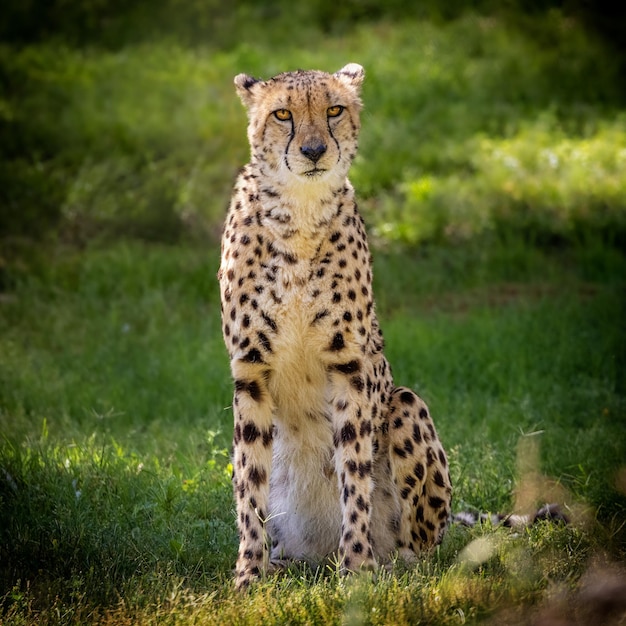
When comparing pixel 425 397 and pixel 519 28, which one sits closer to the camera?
pixel 425 397

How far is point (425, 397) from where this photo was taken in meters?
5.89

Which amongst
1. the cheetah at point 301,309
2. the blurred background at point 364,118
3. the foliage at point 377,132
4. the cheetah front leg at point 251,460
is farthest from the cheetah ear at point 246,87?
the foliage at point 377,132

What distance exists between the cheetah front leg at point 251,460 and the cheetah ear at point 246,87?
0.88 meters

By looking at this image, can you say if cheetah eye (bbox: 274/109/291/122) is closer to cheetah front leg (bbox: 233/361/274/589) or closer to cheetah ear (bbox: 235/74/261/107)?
cheetah ear (bbox: 235/74/261/107)

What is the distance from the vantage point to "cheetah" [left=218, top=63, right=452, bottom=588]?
11.7ft

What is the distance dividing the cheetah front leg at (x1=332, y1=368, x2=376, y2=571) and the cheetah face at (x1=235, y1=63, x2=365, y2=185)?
651mm

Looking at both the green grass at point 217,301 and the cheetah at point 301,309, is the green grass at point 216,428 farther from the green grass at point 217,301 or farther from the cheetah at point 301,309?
the cheetah at point 301,309

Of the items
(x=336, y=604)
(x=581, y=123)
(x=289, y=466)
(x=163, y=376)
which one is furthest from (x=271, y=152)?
(x=581, y=123)

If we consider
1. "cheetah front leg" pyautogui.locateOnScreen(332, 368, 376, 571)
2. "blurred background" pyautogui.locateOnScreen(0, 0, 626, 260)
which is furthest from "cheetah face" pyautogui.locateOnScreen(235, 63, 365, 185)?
"blurred background" pyautogui.locateOnScreen(0, 0, 626, 260)

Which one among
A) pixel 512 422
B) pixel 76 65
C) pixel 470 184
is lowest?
pixel 512 422

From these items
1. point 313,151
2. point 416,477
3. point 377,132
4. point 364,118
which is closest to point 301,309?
point 313,151

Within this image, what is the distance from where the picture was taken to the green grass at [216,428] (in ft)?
11.1

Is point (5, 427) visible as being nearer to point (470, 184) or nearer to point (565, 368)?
point (565, 368)

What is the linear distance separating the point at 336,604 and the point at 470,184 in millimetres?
6202
